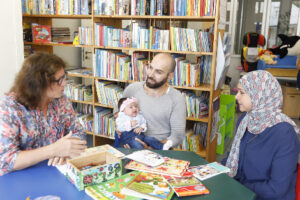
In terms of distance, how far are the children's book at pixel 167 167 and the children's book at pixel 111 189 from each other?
0.33ft

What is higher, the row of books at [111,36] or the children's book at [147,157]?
the row of books at [111,36]

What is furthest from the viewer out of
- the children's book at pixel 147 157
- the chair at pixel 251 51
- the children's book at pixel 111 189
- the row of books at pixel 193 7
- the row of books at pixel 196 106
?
the chair at pixel 251 51

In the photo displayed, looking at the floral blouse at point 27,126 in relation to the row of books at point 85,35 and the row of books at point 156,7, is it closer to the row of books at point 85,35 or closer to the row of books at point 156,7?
the row of books at point 156,7

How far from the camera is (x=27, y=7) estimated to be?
383 cm

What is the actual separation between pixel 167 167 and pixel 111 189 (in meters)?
0.35

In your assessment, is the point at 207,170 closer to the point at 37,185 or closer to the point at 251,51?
the point at 37,185

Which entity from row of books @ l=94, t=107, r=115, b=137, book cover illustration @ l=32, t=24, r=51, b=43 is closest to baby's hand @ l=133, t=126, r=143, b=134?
row of books @ l=94, t=107, r=115, b=137

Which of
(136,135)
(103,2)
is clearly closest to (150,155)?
(136,135)

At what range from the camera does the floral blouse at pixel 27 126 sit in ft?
4.84

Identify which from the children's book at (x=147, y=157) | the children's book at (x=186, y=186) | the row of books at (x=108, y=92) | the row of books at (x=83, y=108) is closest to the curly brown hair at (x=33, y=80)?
the children's book at (x=147, y=157)

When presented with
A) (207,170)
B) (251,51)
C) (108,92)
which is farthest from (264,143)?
(251,51)

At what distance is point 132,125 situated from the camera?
2.39 metres

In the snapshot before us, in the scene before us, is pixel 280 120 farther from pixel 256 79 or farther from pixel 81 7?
pixel 81 7

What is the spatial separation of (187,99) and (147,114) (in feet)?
2.99
